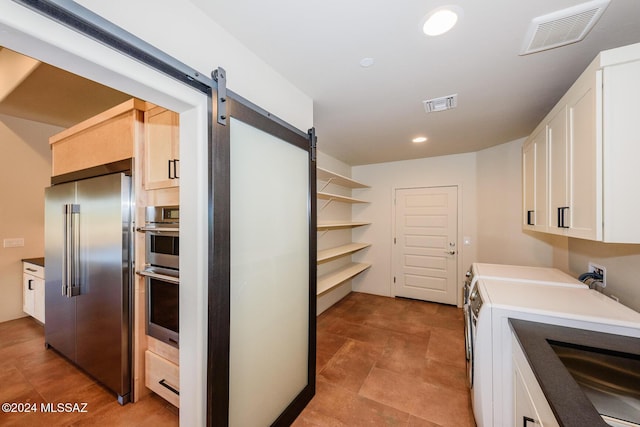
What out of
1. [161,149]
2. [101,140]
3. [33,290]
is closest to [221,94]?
[161,149]

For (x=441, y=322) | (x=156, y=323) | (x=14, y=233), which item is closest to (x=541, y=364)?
(x=156, y=323)

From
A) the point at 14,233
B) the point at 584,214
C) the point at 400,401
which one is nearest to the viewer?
the point at 584,214

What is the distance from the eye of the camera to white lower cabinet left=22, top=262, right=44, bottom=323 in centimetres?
295

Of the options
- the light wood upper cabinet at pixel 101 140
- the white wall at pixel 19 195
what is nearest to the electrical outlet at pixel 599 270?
the light wood upper cabinet at pixel 101 140

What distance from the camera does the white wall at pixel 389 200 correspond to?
13.0 feet

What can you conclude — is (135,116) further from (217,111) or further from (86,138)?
(217,111)

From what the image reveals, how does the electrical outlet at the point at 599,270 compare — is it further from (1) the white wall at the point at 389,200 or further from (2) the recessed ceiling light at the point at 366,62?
(2) the recessed ceiling light at the point at 366,62

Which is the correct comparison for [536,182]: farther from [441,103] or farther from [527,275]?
[441,103]

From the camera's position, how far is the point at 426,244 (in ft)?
14.1

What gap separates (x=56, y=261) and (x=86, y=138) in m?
1.20

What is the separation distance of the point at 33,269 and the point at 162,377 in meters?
2.85

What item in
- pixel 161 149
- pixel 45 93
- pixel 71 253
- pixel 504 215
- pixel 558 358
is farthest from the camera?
pixel 504 215

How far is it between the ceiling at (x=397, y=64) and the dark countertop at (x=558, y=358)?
161 centimetres

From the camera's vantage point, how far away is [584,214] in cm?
134
